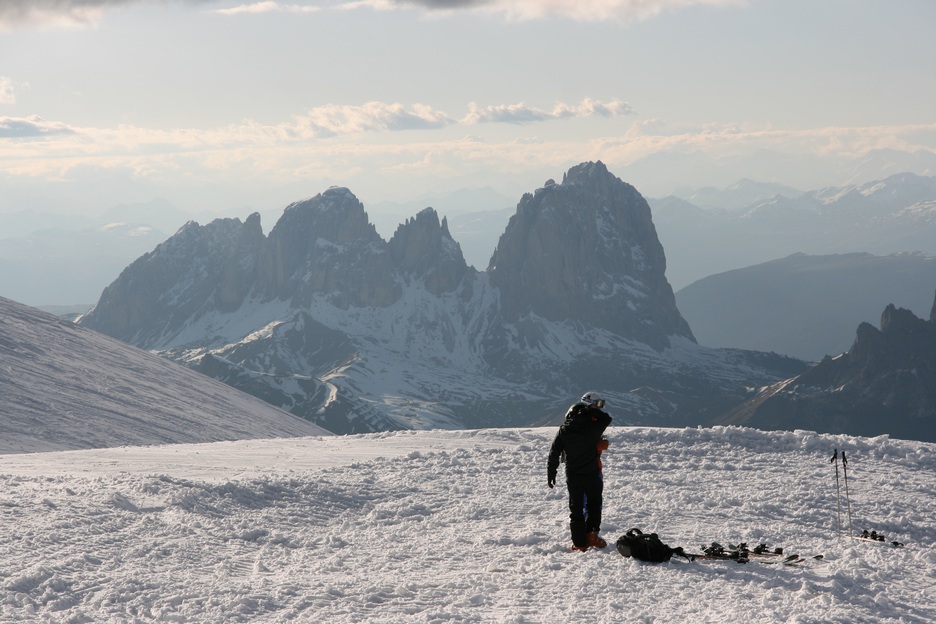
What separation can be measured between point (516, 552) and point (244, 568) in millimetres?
4452

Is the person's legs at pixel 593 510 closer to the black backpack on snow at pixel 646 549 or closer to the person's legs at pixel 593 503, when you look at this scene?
the person's legs at pixel 593 503

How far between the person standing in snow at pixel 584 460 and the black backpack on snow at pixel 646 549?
2.76 ft

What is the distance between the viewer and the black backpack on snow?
49.2 ft

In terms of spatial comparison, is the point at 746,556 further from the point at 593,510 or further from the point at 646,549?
the point at 593,510

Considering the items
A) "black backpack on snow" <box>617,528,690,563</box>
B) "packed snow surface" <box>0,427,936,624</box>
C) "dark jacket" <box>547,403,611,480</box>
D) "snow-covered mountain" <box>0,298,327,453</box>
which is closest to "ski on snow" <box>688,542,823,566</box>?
"packed snow surface" <box>0,427,936,624</box>

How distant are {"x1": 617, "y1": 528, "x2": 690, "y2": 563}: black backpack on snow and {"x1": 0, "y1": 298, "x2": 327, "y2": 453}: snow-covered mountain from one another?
54865 mm

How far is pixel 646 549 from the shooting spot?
15.0 meters

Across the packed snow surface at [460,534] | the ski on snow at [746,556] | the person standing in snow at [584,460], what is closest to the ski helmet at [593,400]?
the person standing in snow at [584,460]

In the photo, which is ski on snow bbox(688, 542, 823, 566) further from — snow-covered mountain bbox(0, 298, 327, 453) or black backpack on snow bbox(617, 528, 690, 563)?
snow-covered mountain bbox(0, 298, 327, 453)

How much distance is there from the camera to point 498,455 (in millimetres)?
25734

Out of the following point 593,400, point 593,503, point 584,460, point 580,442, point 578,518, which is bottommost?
point 578,518

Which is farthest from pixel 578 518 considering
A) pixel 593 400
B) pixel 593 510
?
pixel 593 400

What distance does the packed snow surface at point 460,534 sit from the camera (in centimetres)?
1304

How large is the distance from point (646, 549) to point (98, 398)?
8058 centimetres
